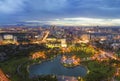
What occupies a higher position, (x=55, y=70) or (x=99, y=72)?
(x=99, y=72)

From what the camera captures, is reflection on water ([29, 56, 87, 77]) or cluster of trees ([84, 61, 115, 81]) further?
reflection on water ([29, 56, 87, 77])

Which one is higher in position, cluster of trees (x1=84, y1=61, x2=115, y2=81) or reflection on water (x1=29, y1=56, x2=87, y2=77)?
cluster of trees (x1=84, y1=61, x2=115, y2=81)

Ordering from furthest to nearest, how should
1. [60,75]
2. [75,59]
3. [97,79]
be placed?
[75,59], [60,75], [97,79]

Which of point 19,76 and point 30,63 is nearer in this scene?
point 19,76

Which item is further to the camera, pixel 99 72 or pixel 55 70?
pixel 55 70

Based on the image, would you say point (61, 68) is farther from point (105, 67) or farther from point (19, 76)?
point (19, 76)

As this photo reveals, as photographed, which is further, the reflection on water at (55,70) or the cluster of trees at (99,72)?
the reflection on water at (55,70)

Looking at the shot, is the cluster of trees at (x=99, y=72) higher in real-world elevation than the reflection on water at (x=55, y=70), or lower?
higher

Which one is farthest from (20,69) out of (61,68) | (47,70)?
(61,68)
